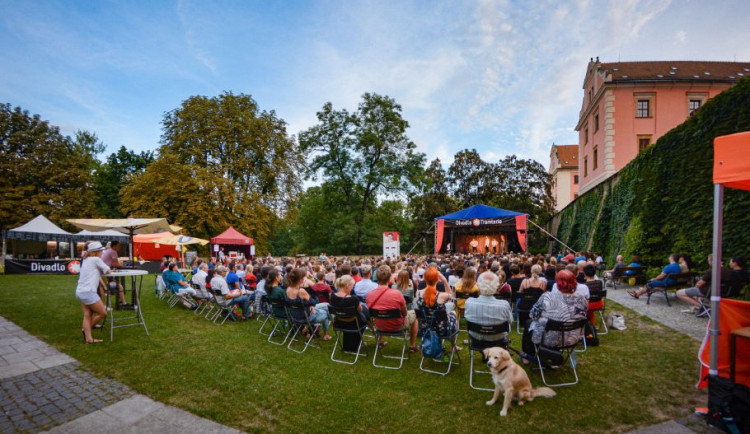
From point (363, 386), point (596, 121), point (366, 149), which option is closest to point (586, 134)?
point (596, 121)

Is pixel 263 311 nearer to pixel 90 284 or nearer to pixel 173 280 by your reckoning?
pixel 173 280

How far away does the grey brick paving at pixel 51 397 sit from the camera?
3076 mm

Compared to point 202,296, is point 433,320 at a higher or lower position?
higher

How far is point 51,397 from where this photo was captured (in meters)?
3.50

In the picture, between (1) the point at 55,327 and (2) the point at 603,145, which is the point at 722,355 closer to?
(1) the point at 55,327

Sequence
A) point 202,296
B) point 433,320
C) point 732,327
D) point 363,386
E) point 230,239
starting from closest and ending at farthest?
1. point 732,327
2. point 363,386
3. point 433,320
4. point 202,296
5. point 230,239

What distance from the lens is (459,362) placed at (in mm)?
4574

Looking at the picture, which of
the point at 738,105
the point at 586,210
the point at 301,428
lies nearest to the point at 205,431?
the point at 301,428

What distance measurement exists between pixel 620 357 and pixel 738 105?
695 centimetres

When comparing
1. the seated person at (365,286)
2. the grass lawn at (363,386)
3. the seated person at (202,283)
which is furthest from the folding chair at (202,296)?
the seated person at (365,286)

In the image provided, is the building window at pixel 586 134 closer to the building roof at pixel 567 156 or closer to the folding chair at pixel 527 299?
the building roof at pixel 567 156

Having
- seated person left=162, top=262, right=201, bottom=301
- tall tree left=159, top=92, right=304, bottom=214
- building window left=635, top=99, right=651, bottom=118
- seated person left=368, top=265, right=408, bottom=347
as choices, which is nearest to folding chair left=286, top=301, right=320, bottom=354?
seated person left=368, top=265, right=408, bottom=347

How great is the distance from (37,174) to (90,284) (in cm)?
2769

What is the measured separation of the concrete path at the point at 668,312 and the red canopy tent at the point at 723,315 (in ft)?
7.87
